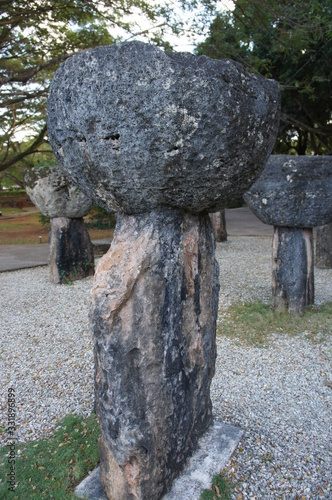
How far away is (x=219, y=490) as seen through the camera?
6.83 feet

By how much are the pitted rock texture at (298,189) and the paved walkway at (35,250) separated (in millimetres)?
5732

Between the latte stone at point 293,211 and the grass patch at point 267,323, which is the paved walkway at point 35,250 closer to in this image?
the grass patch at point 267,323

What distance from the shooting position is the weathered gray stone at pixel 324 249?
297 inches

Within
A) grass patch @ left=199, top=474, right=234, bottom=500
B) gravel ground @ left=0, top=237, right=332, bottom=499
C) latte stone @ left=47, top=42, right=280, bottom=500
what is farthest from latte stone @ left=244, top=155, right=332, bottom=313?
grass patch @ left=199, top=474, right=234, bottom=500

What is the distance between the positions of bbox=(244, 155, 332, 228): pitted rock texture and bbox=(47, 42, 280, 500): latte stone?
8.78 feet

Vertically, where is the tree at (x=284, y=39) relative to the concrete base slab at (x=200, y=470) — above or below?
above

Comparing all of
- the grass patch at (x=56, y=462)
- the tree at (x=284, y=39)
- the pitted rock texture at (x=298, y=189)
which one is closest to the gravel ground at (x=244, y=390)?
the grass patch at (x=56, y=462)

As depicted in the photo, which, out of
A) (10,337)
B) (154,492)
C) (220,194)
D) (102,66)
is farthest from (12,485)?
(10,337)

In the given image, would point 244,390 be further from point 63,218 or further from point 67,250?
point 63,218

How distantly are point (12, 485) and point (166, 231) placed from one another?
1650 mm

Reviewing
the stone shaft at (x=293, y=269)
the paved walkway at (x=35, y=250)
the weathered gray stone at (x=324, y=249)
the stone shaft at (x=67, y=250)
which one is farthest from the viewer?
the paved walkway at (x=35, y=250)

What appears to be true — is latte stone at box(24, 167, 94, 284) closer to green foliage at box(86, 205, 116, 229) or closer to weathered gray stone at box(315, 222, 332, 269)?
green foliage at box(86, 205, 116, 229)

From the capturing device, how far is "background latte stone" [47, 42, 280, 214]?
4.99ft

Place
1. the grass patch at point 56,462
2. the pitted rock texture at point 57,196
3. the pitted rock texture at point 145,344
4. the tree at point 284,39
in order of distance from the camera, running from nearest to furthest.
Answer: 1. the pitted rock texture at point 145,344
2. the grass patch at point 56,462
3. the tree at point 284,39
4. the pitted rock texture at point 57,196
